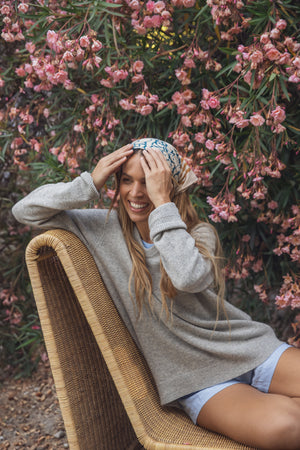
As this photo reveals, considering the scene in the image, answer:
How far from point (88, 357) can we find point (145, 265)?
0.40 m

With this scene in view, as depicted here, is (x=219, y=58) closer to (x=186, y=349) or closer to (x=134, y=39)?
(x=134, y=39)

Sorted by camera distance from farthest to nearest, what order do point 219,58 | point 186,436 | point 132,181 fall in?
1. point 219,58
2. point 132,181
3. point 186,436

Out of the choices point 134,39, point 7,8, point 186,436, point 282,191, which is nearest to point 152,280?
point 186,436

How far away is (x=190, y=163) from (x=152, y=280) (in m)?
0.69

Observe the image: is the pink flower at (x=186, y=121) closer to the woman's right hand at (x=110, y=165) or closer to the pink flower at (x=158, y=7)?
the pink flower at (x=158, y=7)

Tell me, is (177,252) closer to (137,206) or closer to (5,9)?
(137,206)

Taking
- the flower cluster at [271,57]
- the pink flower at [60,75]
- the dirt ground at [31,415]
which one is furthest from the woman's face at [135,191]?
the dirt ground at [31,415]

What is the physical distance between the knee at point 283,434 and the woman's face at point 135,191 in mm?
767

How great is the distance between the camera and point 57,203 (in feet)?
5.51

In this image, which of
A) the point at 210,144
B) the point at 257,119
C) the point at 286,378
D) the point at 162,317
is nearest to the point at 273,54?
the point at 257,119

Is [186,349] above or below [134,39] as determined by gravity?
below

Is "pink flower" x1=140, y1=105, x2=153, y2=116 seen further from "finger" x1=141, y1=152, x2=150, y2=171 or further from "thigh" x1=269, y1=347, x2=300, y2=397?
"thigh" x1=269, y1=347, x2=300, y2=397

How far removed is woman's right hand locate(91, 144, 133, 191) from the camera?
171cm

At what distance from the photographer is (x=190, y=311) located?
1.79m
